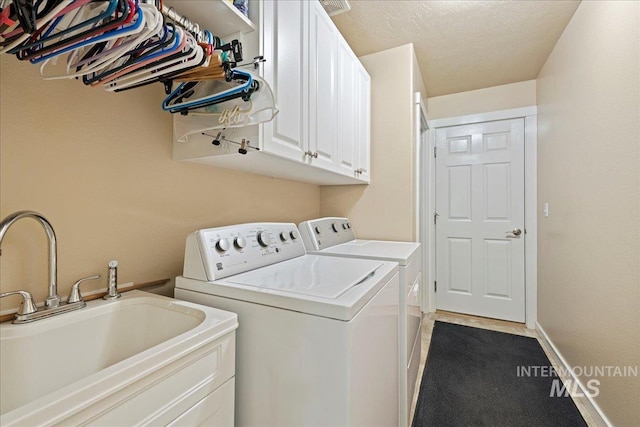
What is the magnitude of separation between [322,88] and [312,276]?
102cm

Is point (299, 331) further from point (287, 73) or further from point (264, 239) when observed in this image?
point (287, 73)

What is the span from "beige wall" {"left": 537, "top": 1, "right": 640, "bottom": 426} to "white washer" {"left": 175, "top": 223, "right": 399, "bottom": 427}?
121 centimetres

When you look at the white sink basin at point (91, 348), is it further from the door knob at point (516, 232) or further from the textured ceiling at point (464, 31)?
the door knob at point (516, 232)

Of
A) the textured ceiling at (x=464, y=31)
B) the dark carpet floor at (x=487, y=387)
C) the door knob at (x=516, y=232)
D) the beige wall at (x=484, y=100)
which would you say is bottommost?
the dark carpet floor at (x=487, y=387)

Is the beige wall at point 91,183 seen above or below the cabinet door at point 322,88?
below

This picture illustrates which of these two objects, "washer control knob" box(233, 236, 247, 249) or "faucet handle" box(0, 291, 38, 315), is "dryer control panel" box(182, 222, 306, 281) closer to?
"washer control knob" box(233, 236, 247, 249)

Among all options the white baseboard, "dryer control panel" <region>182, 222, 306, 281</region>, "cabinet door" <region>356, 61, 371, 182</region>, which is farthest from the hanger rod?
the white baseboard

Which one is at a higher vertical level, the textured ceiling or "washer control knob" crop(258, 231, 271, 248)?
the textured ceiling

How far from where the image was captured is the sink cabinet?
108 cm

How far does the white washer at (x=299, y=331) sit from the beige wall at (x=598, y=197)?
1.21 m

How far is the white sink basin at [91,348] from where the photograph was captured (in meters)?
0.47

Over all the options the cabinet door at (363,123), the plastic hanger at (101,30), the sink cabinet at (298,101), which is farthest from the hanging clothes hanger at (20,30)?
the cabinet door at (363,123)

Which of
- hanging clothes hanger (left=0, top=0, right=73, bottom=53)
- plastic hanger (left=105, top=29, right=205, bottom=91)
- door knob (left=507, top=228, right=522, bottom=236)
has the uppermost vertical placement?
plastic hanger (left=105, top=29, right=205, bottom=91)

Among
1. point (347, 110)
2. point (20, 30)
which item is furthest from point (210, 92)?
point (347, 110)
